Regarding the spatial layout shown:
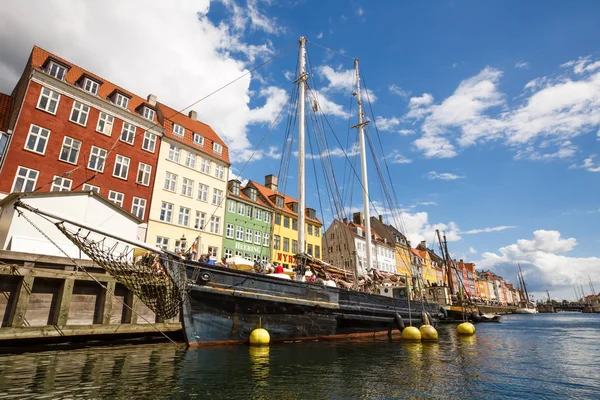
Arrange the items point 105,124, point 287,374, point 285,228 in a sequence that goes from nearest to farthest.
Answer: point 287,374 → point 105,124 → point 285,228

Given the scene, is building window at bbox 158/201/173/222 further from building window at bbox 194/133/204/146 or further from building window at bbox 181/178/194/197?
building window at bbox 194/133/204/146

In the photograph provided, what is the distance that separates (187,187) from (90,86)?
10883 millimetres

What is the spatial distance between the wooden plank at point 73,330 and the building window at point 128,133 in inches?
666

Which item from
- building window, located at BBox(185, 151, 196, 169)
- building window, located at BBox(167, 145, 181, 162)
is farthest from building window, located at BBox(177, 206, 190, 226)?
building window, located at BBox(167, 145, 181, 162)

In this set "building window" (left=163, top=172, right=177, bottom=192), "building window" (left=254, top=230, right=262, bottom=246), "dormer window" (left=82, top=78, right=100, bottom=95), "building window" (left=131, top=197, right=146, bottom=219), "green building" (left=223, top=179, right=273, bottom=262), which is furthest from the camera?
"building window" (left=254, top=230, right=262, bottom=246)

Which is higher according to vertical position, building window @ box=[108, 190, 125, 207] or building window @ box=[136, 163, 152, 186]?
building window @ box=[136, 163, 152, 186]

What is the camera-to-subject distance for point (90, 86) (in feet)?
84.5

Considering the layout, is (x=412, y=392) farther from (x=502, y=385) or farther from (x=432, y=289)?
(x=432, y=289)

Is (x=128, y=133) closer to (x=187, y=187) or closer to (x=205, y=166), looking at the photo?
(x=187, y=187)

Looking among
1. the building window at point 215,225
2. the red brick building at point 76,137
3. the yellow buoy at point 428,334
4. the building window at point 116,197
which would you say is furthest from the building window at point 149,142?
the yellow buoy at point 428,334

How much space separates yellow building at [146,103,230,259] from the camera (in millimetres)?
28203

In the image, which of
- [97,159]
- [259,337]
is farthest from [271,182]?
[259,337]

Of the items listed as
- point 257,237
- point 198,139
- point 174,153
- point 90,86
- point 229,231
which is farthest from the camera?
point 257,237

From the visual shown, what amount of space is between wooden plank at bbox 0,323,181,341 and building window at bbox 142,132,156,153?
17.1m
